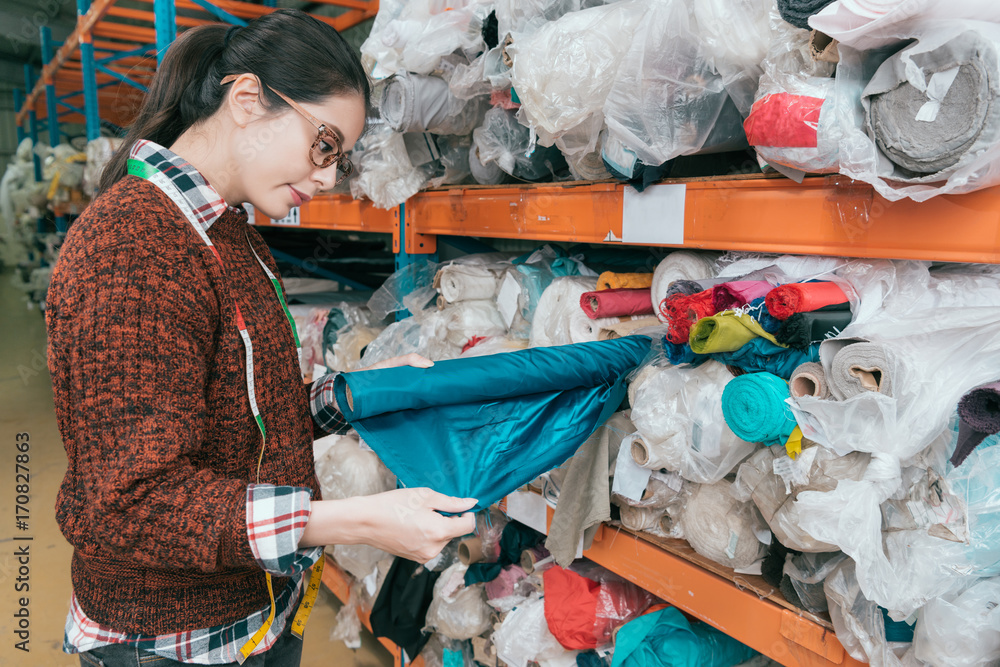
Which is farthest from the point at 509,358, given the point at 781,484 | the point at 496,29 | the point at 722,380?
the point at 496,29

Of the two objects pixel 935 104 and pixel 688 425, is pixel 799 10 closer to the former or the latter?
pixel 935 104

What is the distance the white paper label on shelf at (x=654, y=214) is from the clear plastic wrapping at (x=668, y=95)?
8cm

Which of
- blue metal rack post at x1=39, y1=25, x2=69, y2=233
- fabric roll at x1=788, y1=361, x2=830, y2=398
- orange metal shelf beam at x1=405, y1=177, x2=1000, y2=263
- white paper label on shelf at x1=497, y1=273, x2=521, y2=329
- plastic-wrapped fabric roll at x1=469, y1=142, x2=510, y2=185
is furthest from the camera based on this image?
blue metal rack post at x1=39, y1=25, x2=69, y2=233

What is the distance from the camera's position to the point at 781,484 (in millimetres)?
986

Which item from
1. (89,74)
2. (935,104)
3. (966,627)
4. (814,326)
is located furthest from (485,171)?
(89,74)

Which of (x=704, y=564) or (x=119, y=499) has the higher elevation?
(x=119, y=499)

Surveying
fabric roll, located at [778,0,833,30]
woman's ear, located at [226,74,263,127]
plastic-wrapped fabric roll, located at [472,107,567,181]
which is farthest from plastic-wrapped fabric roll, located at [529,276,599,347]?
woman's ear, located at [226,74,263,127]

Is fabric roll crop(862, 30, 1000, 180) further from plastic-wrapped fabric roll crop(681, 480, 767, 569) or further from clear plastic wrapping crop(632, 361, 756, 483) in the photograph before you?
plastic-wrapped fabric roll crop(681, 480, 767, 569)

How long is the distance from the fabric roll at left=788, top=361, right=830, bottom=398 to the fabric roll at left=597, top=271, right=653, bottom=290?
0.52 meters

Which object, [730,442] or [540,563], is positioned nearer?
[730,442]

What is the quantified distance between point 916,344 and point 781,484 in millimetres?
284

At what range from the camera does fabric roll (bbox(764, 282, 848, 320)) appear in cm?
92

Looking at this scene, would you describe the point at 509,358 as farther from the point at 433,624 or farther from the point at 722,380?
the point at 433,624

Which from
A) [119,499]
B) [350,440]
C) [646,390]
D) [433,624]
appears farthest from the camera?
[350,440]
